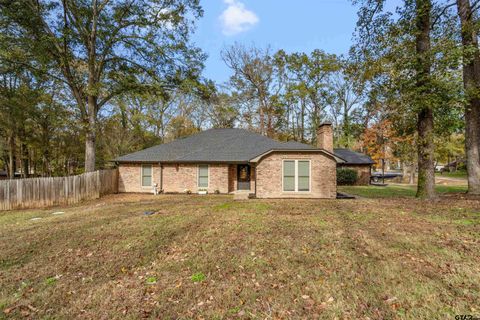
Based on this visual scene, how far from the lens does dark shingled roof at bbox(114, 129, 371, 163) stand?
15.8 m

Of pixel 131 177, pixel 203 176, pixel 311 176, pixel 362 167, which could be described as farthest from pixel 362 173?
pixel 131 177

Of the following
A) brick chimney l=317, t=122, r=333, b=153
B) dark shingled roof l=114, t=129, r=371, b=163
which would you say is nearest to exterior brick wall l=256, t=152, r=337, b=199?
brick chimney l=317, t=122, r=333, b=153

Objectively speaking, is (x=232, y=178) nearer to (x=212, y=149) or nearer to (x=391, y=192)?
(x=212, y=149)

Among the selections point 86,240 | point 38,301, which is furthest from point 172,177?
Result: point 38,301

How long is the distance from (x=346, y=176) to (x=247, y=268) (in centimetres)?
2109

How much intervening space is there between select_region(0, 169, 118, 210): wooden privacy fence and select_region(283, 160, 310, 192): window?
1159 centimetres

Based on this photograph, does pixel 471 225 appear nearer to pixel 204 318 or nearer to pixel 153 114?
pixel 204 318

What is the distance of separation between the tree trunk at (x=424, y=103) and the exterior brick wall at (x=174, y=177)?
10.7 meters

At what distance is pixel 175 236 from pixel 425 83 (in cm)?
1097

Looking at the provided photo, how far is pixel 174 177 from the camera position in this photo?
1612 centimetres

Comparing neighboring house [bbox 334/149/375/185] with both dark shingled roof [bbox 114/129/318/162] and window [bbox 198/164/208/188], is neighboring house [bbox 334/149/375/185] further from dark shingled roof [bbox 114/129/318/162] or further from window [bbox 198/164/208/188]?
window [bbox 198/164/208/188]

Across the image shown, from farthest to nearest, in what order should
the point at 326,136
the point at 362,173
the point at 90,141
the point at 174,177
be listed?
1. the point at 362,173
2. the point at 174,177
3. the point at 90,141
4. the point at 326,136

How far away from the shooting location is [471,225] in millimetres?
6242

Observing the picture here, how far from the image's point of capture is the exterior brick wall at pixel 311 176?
12.7 meters
